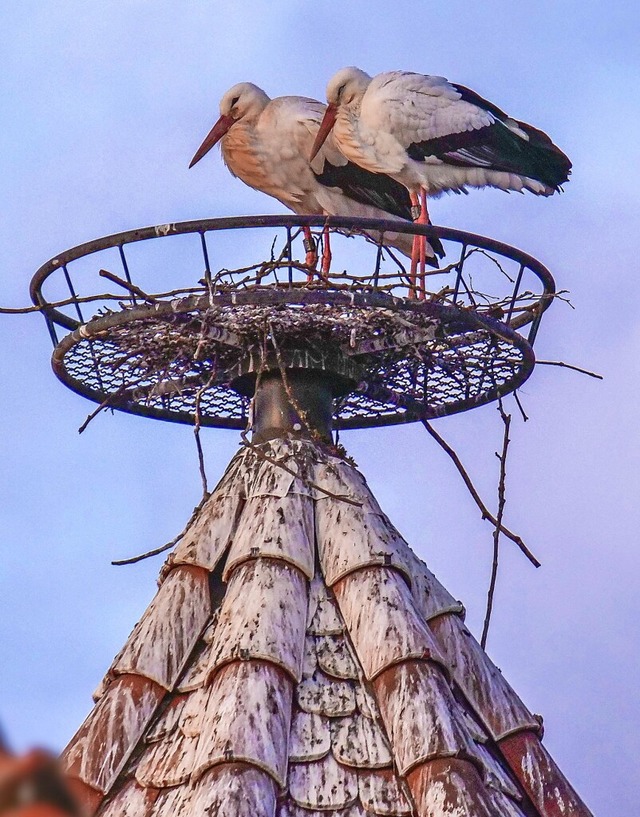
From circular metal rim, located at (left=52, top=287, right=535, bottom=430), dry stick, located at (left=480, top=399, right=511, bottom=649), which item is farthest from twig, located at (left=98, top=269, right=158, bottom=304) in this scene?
dry stick, located at (left=480, top=399, right=511, bottom=649)

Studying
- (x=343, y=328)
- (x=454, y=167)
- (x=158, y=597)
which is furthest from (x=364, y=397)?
(x=454, y=167)

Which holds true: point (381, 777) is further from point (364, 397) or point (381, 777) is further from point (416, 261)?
point (416, 261)

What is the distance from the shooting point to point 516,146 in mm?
7289

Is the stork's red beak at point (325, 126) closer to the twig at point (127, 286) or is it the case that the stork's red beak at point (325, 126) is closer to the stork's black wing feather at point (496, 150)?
the stork's black wing feather at point (496, 150)

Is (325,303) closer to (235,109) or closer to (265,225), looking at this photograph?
(265,225)

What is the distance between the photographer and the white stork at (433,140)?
23.6ft

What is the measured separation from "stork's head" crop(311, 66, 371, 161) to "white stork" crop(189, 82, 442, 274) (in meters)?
0.21

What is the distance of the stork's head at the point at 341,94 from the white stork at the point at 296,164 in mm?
214

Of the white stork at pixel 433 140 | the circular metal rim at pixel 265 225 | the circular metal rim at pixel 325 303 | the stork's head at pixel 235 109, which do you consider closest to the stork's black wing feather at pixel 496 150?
the white stork at pixel 433 140

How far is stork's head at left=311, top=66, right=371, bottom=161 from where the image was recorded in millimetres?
7500

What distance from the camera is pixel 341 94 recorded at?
754 cm

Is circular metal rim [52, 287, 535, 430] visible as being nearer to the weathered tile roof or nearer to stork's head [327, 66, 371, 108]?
the weathered tile roof

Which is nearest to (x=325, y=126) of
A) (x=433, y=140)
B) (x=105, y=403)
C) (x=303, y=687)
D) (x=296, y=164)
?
(x=296, y=164)

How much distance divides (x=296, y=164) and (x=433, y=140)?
1.06 metres
